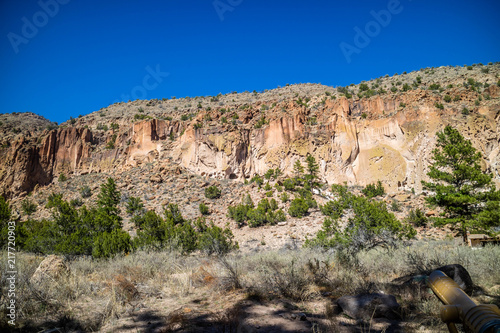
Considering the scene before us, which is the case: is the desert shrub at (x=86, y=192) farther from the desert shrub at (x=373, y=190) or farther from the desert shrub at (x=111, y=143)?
the desert shrub at (x=373, y=190)

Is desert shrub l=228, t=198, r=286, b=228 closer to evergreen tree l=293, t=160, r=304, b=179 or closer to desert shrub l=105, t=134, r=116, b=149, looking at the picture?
evergreen tree l=293, t=160, r=304, b=179

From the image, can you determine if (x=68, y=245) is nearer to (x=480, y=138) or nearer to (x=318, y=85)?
(x=480, y=138)

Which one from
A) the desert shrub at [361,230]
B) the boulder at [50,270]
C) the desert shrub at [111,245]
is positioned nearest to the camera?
the boulder at [50,270]

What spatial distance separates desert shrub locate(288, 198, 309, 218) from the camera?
81.5 ft

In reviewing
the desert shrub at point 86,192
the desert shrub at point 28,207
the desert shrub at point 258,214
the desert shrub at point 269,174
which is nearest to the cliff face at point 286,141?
the desert shrub at point 269,174

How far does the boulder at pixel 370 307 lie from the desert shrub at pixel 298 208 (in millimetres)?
21446

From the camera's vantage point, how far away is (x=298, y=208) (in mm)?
25047

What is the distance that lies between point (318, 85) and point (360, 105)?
82.1ft

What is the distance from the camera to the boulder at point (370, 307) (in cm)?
330

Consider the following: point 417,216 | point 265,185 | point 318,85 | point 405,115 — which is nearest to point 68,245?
point 265,185

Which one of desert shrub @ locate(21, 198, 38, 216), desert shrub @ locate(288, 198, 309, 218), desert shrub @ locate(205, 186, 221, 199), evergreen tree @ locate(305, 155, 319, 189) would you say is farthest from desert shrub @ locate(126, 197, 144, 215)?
evergreen tree @ locate(305, 155, 319, 189)

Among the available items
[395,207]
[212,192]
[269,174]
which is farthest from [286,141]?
[395,207]

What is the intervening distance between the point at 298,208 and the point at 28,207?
35244 millimetres

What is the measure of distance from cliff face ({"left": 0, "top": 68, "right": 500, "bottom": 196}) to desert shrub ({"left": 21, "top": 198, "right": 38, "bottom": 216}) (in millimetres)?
4607
